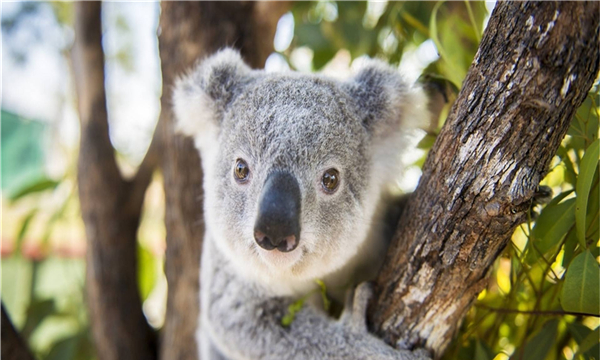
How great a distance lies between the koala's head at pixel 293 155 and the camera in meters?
1.20

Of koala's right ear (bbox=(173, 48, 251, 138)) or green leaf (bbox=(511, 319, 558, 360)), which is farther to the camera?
koala's right ear (bbox=(173, 48, 251, 138))

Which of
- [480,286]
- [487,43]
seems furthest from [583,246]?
[487,43]

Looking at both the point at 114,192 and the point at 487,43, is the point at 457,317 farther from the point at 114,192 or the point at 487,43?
the point at 114,192

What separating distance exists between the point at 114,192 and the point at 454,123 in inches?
85.6

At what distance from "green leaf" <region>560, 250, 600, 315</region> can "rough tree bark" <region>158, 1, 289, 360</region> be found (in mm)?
1543

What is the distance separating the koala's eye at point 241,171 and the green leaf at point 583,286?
85 centimetres

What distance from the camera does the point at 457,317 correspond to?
129 centimetres

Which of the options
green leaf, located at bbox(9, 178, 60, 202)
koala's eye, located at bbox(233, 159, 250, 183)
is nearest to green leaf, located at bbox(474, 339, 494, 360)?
koala's eye, located at bbox(233, 159, 250, 183)

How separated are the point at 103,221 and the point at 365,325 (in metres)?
1.87

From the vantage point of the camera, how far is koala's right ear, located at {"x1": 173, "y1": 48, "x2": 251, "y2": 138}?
1532mm

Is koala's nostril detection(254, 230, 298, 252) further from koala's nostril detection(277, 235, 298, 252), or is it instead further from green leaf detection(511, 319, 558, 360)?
green leaf detection(511, 319, 558, 360)

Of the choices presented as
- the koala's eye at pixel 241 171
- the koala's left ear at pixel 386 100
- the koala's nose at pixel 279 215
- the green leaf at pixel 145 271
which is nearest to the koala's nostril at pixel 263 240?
the koala's nose at pixel 279 215

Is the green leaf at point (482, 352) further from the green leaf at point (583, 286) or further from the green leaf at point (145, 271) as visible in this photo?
the green leaf at point (145, 271)

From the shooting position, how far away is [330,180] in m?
1.29
